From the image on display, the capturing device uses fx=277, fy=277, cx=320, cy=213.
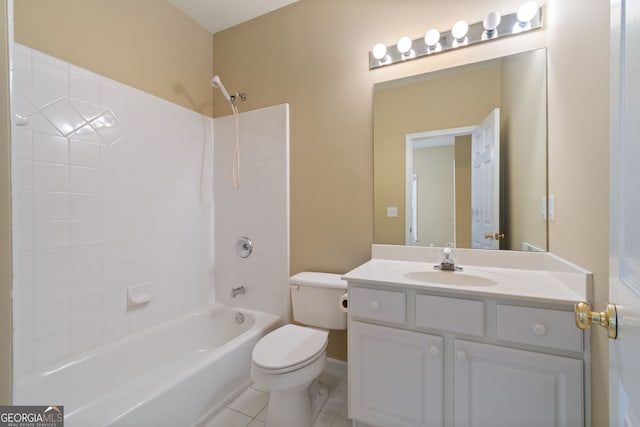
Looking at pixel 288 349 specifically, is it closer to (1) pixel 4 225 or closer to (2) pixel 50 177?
(1) pixel 4 225

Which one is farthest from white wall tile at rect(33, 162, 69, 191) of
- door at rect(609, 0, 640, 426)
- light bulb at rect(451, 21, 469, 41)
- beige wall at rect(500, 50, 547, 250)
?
beige wall at rect(500, 50, 547, 250)

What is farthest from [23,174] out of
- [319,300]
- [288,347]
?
[319,300]

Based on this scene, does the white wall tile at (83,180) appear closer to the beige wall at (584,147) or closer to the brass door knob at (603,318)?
the brass door knob at (603,318)

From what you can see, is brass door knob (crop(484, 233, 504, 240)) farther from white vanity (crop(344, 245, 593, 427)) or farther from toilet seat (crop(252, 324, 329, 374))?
toilet seat (crop(252, 324, 329, 374))

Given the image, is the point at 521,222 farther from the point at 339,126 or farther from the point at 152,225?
the point at 152,225

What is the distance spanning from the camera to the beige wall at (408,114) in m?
1.51

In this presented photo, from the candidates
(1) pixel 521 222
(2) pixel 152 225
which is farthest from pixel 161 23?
(1) pixel 521 222

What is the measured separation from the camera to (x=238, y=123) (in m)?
2.19

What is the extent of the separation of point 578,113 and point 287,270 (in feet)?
5.76

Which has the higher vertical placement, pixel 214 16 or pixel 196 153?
pixel 214 16

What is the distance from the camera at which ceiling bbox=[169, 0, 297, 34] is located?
2002 mm

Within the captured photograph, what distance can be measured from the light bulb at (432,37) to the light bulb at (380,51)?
0.24 m

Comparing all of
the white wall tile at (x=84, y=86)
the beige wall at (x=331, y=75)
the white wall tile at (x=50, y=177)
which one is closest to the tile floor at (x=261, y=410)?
the beige wall at (x=331, y=75)

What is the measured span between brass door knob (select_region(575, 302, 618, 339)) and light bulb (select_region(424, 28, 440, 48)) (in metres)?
1.54
